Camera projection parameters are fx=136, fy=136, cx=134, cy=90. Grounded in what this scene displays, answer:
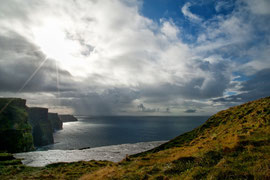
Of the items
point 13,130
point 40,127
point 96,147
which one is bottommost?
point 40,127

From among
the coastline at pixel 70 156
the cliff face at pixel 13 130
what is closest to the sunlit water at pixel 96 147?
the coastline at pixel 70 156

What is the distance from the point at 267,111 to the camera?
22.5m

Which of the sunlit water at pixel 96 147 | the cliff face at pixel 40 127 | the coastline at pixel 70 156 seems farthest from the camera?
the cliff face at pixel 40 127

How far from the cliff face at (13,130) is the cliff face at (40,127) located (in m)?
56.9

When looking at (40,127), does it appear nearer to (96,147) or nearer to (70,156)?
(96,147)

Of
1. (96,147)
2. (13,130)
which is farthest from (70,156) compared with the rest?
(13,130)

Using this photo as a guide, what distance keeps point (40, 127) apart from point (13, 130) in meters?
90.2

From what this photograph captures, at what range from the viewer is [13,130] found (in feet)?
289

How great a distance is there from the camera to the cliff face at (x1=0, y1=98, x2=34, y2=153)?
81750 mm

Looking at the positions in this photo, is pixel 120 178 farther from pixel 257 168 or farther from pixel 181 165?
pixel 257 168

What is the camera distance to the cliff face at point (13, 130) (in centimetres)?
8175

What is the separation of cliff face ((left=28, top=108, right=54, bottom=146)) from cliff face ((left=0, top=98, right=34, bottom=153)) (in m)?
56.9

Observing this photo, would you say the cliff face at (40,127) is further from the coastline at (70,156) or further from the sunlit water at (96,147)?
the coastline at (70,156)

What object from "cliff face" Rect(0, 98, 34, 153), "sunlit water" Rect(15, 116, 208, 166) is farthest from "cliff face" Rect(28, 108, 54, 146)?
"cliff face" Rect(0, 98, 34, 153)
